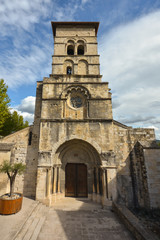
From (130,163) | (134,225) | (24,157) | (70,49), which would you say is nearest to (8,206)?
(24,157)

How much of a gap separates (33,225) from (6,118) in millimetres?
11760

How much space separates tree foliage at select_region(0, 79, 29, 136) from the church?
2.58m

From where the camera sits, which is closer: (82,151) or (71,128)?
(71,128)

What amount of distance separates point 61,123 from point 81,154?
272cm

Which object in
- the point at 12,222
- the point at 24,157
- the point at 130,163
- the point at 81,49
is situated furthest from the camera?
the point at 81,49

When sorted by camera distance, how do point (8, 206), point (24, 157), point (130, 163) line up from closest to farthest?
1. point (8, 206)
2. point (130, 163)
3. point (24, 157)

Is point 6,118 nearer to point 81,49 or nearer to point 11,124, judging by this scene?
point 11,124

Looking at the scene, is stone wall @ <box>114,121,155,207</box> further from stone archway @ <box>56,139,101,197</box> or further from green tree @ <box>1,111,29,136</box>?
green tree @ <box>1,111,29,136</box>

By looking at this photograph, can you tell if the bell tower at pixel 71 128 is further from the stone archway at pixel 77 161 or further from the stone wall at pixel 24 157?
the stone wall at pixel 24 157

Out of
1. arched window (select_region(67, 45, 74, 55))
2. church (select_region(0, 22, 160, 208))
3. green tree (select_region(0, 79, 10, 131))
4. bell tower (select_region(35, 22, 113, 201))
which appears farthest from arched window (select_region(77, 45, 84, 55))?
green tree (select_region(0, 79, 10, 131))

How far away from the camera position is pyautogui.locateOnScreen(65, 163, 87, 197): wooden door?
28.2 ft

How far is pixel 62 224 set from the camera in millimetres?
5438

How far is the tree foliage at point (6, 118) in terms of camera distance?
1004 cm

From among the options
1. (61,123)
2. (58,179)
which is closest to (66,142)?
(61,123)
